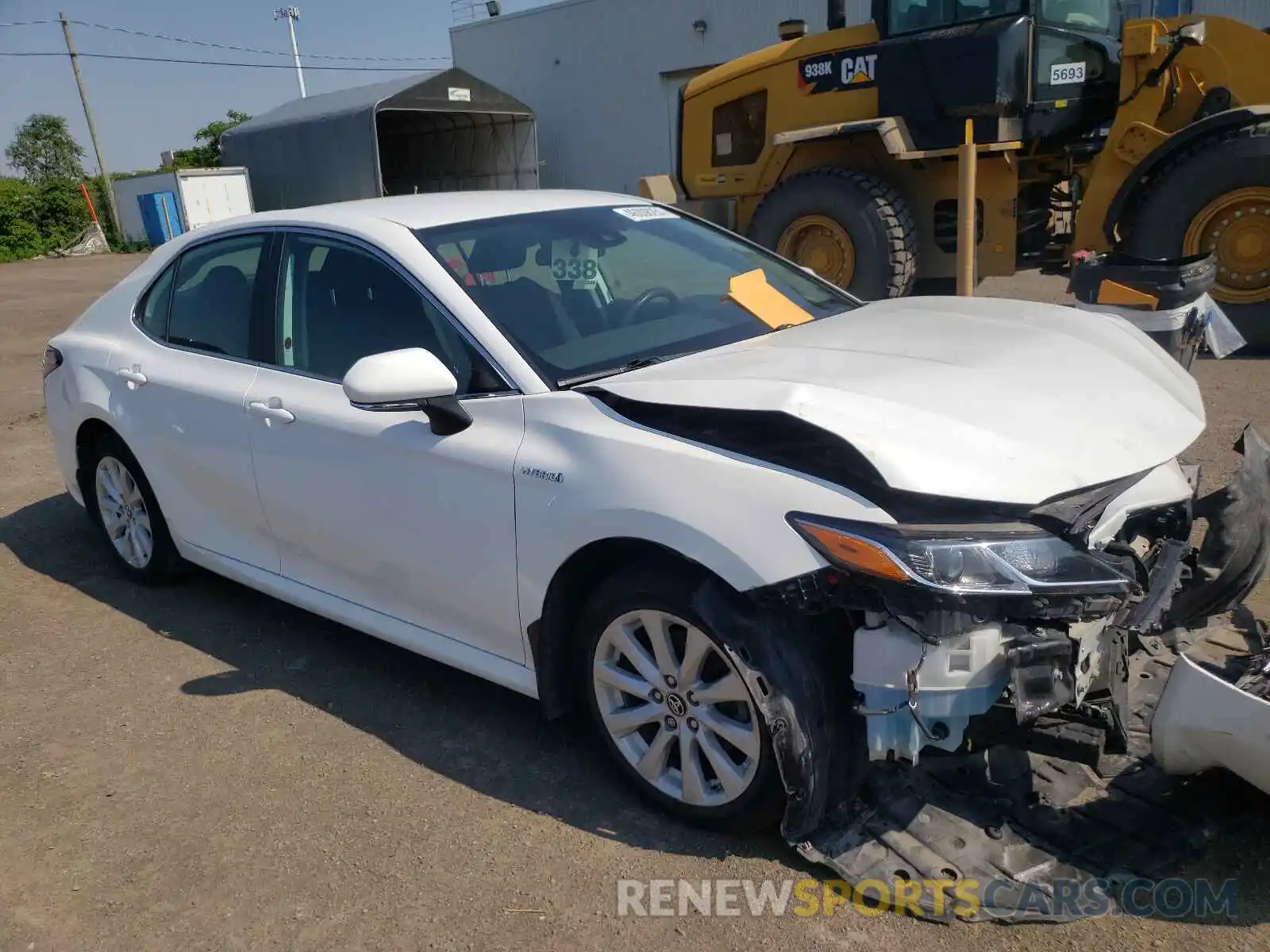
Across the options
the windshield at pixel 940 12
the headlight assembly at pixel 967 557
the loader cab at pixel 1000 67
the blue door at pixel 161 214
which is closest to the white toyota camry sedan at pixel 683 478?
the headlight assembly at pixel 967 557

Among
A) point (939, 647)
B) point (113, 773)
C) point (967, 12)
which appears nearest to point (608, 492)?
point (939, 647)

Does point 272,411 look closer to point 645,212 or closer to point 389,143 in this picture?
point 645,212

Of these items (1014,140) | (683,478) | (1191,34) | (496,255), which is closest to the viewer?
(683,478)

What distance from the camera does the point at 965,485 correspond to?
240cm

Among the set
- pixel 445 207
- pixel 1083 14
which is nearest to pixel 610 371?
pixel 445 207

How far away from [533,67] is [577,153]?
2384mm

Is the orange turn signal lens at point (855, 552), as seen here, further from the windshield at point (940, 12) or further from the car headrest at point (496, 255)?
the windshield at point (940, 12)

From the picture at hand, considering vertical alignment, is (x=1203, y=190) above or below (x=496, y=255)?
below

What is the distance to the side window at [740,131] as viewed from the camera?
995 cm

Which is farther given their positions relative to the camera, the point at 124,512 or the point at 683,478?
the point at 124,512

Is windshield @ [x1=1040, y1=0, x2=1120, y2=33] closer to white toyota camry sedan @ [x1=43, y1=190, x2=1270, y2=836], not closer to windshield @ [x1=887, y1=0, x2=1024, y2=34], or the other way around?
windshield @ [x1=887, y1=0, x2=1024, y2=34]

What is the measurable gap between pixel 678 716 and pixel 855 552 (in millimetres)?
757

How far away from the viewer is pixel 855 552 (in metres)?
2.36

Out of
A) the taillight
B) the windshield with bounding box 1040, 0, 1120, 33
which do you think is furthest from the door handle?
the windshield with bounding box 1040, 0, 1120, 33
